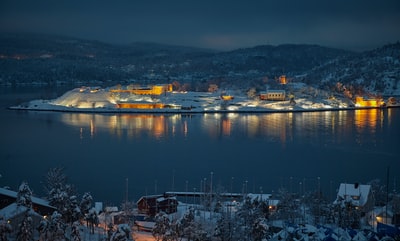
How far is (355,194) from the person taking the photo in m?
4.93

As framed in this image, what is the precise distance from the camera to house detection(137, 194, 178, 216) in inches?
192

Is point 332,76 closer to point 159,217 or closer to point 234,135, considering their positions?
point 234,135

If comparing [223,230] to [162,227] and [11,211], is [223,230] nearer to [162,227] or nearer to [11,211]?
[162,227]

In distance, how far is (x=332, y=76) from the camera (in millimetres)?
28625

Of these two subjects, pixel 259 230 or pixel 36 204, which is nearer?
pixel 259 230

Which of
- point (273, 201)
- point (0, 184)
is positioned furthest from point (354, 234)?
point (0, 184)

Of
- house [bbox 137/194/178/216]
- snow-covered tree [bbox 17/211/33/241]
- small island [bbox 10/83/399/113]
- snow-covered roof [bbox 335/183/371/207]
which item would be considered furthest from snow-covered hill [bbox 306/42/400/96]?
snow-covered tree [bbox 17/211/33/241]

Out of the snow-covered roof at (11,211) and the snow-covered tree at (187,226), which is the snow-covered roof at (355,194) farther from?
the snow-covered roof at (11,211)

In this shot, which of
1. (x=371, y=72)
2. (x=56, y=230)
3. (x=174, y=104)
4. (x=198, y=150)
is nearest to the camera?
(x=56, y=230)

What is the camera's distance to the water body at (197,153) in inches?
249

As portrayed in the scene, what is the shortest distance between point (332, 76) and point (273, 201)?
24.7 m

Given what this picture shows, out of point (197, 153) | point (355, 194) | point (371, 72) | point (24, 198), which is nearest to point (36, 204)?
point (24, 198)

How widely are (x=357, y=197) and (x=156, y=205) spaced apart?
6.46ft

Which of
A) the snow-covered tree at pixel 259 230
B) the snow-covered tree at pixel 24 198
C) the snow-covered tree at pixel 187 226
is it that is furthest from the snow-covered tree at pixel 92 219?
the snow-covered tree at pixel 259 230
